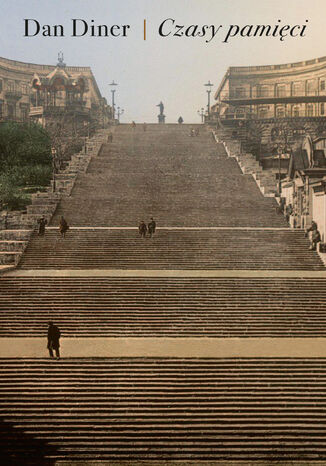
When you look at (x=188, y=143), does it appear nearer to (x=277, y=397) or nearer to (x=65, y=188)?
(x=65, y=188)

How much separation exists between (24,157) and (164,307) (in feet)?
99.4

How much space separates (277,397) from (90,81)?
91529mm

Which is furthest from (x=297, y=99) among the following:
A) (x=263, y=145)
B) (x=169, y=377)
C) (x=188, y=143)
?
(x=169, y=377)

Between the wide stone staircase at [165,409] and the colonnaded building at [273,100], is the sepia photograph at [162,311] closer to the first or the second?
the wide stone staircase at [165,409]

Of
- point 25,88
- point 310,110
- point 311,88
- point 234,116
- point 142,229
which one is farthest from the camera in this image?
point 25,88

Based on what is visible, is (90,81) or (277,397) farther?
(90,81)

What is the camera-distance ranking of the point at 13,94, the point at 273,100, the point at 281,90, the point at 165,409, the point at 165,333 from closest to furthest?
the point at 165,409
the point at 165,333
the point at 273,100
the point at 13,94
the point at 281,90

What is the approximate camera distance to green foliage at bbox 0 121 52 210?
42.7 m

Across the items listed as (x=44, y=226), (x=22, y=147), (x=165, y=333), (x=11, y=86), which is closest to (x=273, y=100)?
(x=22, y=147)

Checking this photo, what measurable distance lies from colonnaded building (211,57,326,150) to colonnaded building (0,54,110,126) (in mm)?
19473

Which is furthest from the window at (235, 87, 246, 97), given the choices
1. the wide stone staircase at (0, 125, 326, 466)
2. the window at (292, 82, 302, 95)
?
the wide stone staircase at (0, 125, 326, 466)

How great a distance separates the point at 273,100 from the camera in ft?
226

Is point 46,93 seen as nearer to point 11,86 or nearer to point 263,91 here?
point 11,86

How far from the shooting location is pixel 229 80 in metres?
99.2
